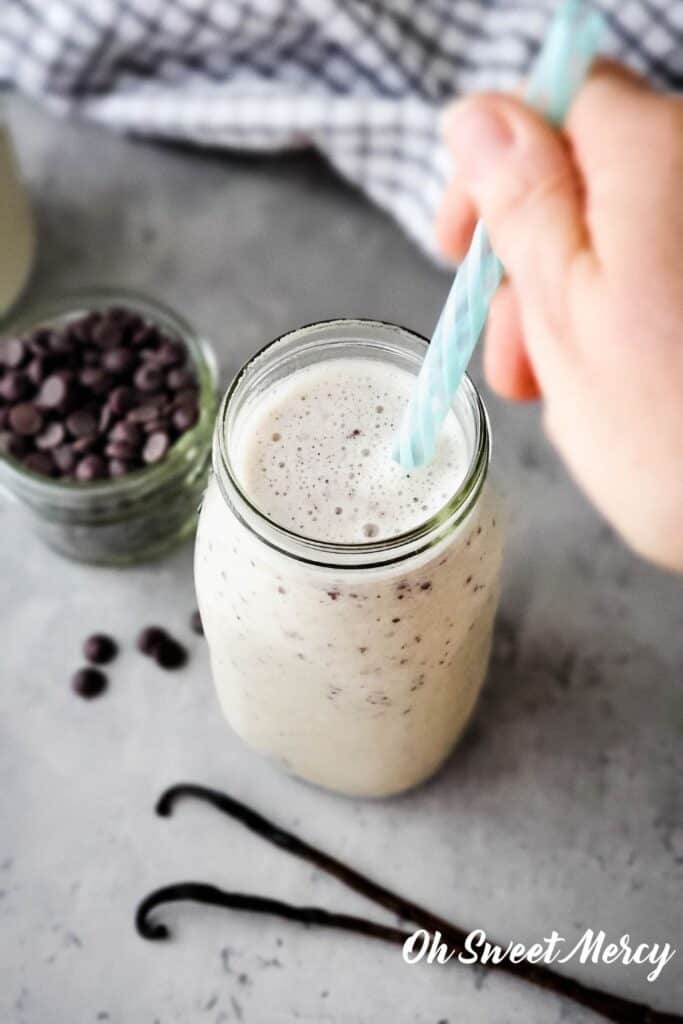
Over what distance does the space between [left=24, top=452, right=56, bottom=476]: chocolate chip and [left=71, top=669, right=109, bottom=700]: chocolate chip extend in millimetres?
162

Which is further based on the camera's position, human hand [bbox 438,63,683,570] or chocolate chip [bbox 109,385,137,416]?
chocolate chip [bbox 109,385,137,416]

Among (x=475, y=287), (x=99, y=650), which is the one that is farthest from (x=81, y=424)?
(x=475, y=287)

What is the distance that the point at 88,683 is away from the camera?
84 centimetres

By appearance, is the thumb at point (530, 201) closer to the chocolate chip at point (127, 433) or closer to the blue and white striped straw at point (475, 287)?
the blue and white striped straw at point (475, 287)

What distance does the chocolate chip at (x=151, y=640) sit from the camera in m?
0.86

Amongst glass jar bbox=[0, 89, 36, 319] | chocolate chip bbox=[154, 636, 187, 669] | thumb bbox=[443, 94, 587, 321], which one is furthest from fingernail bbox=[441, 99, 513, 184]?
glass jar bbox=[0, 89, 36, 319]

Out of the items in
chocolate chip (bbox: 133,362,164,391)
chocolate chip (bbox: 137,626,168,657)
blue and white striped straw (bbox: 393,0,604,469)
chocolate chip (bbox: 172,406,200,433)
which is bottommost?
chocolate chip (bbox: 137,626,168,657)

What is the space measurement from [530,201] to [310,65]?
0.65 metres

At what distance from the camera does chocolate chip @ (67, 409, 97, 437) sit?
84 cm

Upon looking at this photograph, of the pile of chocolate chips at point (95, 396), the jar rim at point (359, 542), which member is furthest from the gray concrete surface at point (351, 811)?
the jar rim at point (359, 542)

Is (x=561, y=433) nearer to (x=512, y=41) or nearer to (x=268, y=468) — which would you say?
(x=268, y=468)

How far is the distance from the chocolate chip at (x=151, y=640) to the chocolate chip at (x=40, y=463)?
0.49 ft

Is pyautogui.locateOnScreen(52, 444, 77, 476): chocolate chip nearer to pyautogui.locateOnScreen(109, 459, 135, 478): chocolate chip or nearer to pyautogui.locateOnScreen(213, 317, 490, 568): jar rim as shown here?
pyautogui.locateOnScreen(109, 459, 135, 478): chocolate chip

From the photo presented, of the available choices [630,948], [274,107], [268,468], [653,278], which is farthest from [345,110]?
[630,948]
